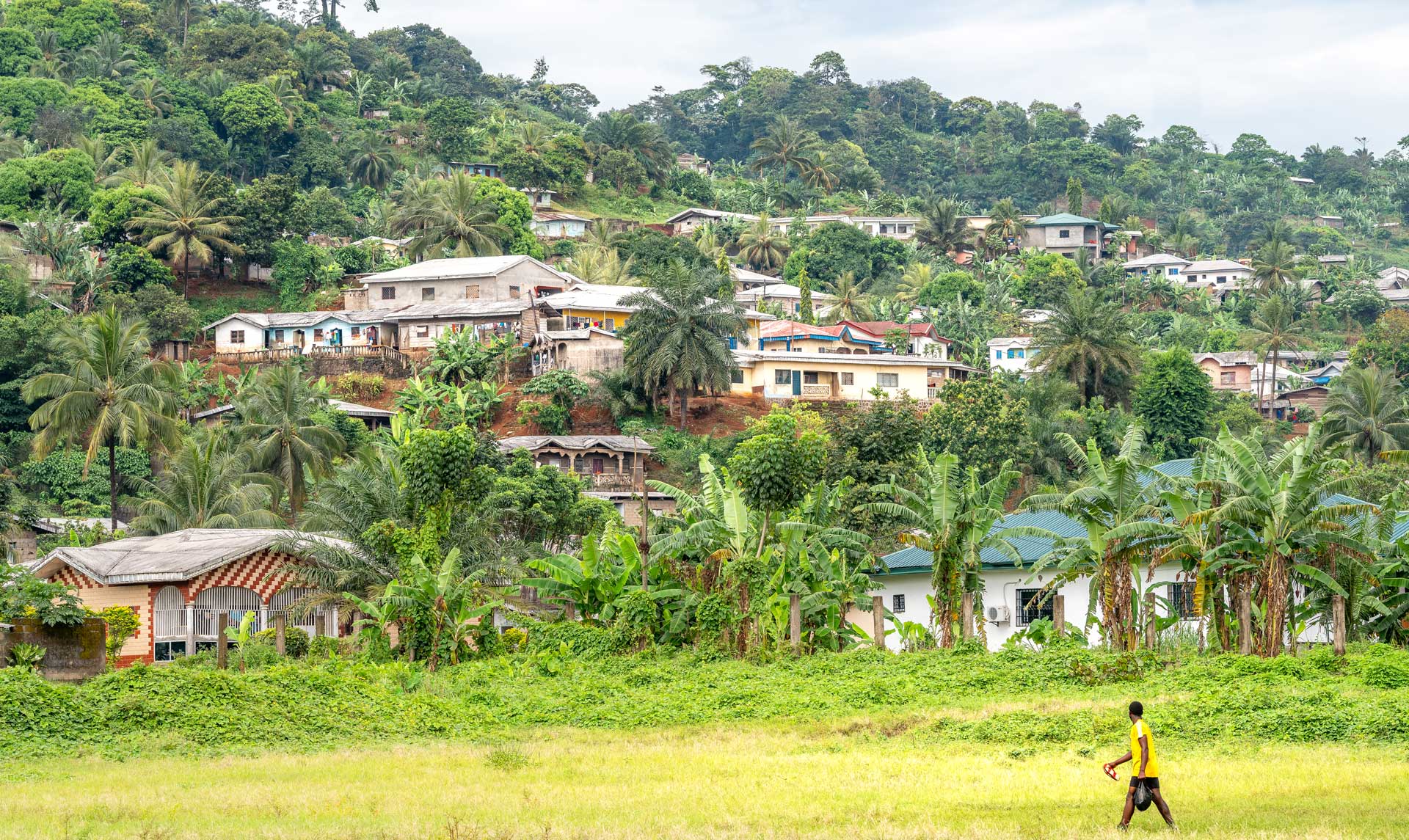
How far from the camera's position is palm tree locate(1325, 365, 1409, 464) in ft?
206

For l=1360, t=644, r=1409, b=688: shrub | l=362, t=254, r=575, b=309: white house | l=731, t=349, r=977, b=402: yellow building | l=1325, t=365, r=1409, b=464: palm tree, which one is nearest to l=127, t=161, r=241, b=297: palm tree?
l=362, t=254, r=575, b=309: white house

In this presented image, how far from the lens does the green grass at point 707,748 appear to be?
54.6ft

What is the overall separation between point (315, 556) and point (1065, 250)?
9433cm

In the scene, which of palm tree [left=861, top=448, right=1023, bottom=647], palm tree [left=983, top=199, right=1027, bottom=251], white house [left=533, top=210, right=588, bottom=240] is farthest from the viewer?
palm tree [left=983, top=199, right=1027, bottom=251]

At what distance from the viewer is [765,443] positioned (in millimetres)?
31922

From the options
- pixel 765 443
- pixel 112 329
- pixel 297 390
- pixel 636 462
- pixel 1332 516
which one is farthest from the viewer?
pixel 636 462

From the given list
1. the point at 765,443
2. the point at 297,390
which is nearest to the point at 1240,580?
the point at 765,443

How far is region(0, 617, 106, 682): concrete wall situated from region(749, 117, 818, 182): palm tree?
113 metres

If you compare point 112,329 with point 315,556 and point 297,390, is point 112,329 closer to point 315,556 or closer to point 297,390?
point 297,390

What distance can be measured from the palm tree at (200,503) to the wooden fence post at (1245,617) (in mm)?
29609

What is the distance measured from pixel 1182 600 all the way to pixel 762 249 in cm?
7884

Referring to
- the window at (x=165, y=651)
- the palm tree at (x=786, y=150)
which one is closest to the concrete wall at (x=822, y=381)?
the window at (x=165, y=651)

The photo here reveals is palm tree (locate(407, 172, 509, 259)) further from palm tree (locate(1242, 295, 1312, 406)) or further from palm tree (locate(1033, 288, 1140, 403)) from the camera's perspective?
palm tree (locate(1242, 295, 1312, 406))

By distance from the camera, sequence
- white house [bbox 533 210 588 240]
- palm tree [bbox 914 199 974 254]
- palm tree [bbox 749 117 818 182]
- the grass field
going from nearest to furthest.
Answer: the grass field
white house [bbox 533 210 588 240]
palm tree [bbox 914 199 974 254]
palm tree [bbox 749 117 818 182]
